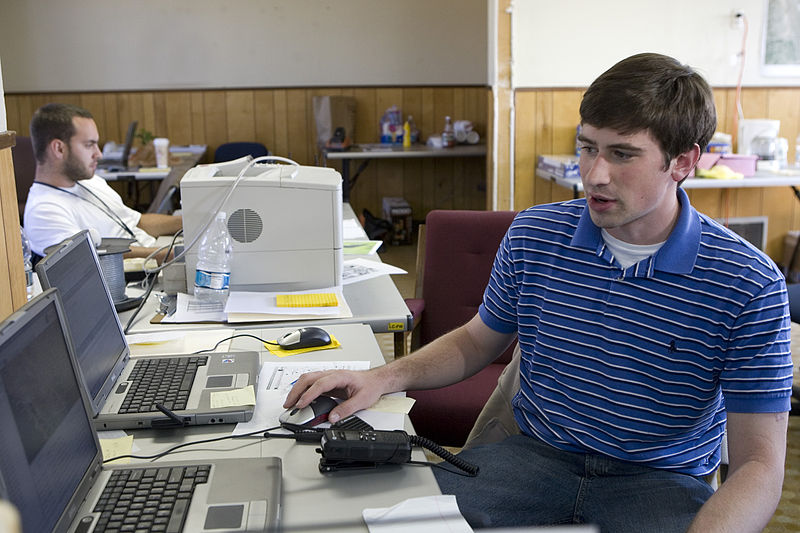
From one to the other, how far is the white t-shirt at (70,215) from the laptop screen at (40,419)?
180 cm

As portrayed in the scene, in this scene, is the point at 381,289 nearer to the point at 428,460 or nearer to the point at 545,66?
the point at 428,460

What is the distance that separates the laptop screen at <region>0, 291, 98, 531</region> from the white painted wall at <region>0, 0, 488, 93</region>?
20.1ft

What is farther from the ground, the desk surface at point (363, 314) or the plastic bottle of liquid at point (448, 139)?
the plastic bottle of liquid at point (448, 139)

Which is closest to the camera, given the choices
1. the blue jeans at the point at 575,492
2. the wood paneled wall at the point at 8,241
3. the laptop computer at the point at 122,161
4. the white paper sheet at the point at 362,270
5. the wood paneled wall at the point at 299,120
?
the blue jeans at the point at 575,492

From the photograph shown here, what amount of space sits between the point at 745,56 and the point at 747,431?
4.08 meters

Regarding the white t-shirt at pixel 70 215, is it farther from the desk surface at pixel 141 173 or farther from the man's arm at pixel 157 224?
the desk surface at pixel 141 173

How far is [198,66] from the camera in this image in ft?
22.5

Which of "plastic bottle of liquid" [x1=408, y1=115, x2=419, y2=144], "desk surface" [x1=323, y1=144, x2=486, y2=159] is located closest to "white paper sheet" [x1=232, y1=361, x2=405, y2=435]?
"desk surface" [x1=323, y1=144, x2=486, y2=159]

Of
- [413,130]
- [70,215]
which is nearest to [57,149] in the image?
[70,215]

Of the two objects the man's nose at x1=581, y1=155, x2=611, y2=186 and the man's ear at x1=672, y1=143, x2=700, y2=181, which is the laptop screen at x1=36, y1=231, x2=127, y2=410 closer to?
the man's nose at x1=581, y1=155, x2=611, y2=186

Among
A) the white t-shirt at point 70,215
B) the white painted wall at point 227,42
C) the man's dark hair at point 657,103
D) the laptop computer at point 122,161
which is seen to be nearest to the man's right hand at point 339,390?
the man's dark hair at point 657,103

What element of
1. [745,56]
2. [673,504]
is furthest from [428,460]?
[745,56]

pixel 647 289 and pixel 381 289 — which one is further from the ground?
pixel 647 289

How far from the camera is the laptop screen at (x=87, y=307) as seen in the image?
130 cm
